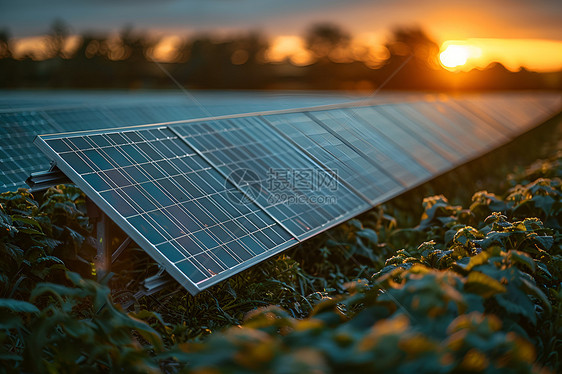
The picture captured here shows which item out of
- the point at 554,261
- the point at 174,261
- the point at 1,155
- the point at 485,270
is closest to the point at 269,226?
the point at 174,261

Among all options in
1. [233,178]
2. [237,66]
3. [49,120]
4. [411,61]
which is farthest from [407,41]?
[233,178]

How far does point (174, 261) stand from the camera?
4.52m

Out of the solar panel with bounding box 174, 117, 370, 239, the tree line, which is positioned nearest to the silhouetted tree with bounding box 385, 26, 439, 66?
the tree line

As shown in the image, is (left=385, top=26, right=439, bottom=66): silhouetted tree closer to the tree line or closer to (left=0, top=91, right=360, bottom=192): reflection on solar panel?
the tree line

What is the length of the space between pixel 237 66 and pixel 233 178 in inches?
2136

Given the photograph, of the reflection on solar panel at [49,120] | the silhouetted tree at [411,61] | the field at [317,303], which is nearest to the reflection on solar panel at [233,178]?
the field at [317,303]

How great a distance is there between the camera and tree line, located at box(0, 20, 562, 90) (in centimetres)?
4897

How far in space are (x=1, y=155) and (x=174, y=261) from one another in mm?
5250

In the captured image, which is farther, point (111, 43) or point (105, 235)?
point (111, 43)

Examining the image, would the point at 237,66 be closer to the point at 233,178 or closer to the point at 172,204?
the point at 233,178

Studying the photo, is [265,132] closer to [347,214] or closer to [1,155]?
[347,214]

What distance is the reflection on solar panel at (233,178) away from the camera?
16.0 ft

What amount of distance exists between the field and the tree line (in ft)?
138

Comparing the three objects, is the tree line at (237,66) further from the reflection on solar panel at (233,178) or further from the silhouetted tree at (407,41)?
the reflection on solar panel at (233,178)
